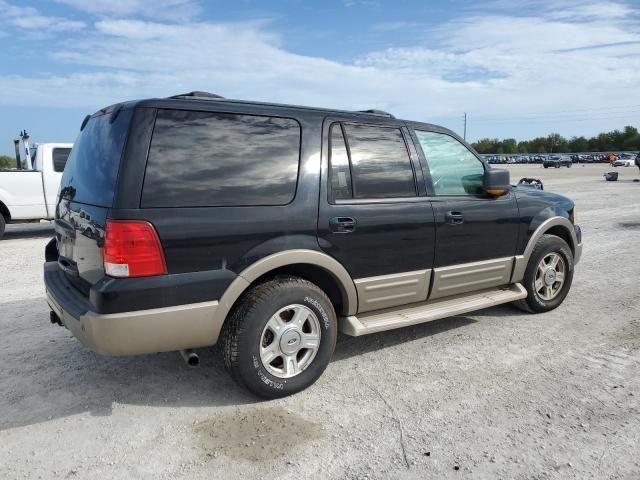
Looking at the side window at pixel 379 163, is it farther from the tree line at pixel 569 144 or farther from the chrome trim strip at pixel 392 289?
the tree line at pixel 569 144

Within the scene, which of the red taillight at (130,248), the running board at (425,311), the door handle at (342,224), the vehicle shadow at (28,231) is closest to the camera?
the red taillight at (130,248)

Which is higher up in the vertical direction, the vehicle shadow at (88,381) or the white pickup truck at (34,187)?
the white pickup truck at (34,187)

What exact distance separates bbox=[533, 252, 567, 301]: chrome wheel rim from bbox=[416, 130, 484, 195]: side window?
1.18 meters

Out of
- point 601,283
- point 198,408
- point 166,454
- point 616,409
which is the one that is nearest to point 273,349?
point 198,408

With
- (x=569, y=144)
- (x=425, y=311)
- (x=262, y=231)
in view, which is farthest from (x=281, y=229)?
(x=569, y=144)

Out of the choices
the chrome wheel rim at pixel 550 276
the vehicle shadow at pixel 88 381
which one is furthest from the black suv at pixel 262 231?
the chrome wheel rim at pixel 550 276

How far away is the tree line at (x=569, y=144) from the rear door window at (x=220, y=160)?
11842cm

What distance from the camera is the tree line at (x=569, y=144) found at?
123m

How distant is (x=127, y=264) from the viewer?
2877mm

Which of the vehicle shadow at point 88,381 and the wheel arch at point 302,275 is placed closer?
the wheel arch at point 302,275

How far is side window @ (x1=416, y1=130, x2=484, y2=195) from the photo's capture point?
4.24m

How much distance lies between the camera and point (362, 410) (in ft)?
10.7

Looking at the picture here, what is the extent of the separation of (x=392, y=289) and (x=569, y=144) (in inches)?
5966

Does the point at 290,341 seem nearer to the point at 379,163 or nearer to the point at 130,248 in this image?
the point at 130,248
